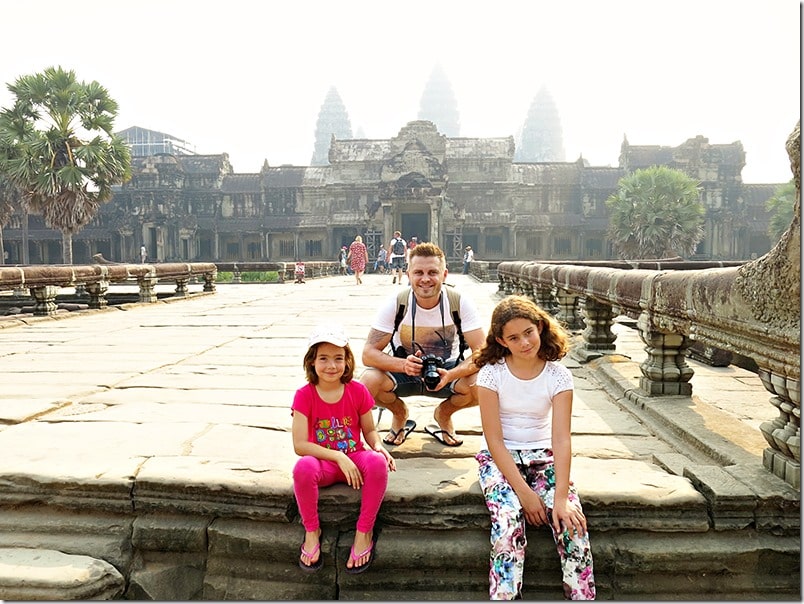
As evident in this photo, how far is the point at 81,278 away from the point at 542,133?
3501 inches

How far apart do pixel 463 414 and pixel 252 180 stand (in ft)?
135

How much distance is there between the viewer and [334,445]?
2.49 metres

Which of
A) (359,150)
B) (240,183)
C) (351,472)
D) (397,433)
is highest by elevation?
(359,150)

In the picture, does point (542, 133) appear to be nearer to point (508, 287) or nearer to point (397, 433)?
point (508, 287)

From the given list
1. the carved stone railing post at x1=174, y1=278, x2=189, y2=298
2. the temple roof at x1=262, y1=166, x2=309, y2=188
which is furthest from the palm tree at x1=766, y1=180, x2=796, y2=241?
the temple roof at x1=262, y1=166, x2=309, y2=188

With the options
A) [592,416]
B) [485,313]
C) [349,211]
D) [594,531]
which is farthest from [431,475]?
[349,211]

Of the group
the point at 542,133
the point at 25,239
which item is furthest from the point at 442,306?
the point at 542,133

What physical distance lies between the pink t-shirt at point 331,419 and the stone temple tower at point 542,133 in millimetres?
90585

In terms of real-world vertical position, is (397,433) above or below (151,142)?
below

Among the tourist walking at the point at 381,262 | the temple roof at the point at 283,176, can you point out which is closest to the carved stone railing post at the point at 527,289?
the tourist walking at the point at 381,262

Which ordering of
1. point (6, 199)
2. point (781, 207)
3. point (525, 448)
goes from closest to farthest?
1. point (525, 448)
2. point (6, 199)
3. point (781, 207)

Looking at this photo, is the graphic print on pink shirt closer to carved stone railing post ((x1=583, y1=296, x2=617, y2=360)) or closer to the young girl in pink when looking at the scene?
the young girl in pink

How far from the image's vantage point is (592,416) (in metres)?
3.72

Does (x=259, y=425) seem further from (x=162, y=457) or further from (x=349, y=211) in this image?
(x=349, y=211)
